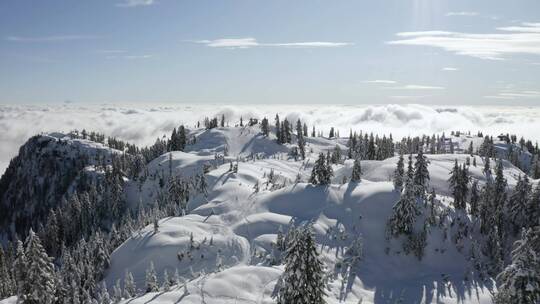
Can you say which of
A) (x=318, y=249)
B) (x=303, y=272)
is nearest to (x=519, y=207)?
(x=318, y=249)

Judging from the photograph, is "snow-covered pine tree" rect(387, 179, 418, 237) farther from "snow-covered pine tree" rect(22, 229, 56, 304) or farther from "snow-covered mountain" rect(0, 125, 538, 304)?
"snow-covered pine tree" rect(22, 229, 56, 304)

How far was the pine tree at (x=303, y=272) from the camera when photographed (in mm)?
37594

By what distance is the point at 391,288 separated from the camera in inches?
2486

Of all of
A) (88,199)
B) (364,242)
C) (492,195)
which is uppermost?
(492,195)

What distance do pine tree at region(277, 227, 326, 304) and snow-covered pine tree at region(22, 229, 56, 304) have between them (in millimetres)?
29171

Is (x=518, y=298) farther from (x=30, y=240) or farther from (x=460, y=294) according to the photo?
(x=30, y=240)

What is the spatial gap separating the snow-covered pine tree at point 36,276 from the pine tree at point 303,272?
29.2 meters

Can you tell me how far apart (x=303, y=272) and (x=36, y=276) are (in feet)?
104

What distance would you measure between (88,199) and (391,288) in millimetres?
120305

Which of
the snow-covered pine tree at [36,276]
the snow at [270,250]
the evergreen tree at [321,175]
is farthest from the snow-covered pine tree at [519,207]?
the snow-covered pine tree at [36,276]

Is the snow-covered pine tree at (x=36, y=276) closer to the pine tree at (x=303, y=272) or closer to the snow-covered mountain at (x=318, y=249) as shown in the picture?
the snow-covered mountain at (x=318, y=249)

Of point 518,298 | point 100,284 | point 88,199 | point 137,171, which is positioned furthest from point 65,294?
point 137,171

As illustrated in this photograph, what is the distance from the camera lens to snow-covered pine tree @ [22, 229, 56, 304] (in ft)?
147

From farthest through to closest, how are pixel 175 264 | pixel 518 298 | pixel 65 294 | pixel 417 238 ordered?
pixel 417 238 → pixel 175 264 → pixel 65 294 → pixel 518 298
